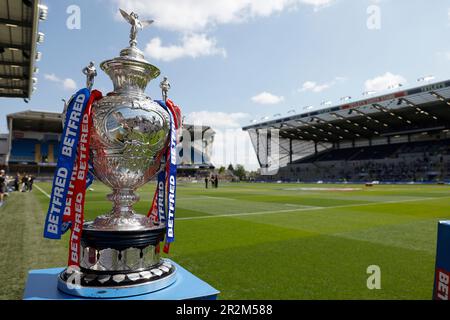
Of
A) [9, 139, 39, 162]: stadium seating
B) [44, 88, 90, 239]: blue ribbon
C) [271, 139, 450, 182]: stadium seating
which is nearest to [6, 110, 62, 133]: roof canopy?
[9, 139, 39, 162]: stadium seating

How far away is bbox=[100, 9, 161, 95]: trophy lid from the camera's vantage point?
2115 millimetres

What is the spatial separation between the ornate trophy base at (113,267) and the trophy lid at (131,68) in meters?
1.00

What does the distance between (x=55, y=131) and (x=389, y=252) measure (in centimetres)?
7017

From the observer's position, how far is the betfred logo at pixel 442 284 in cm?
208

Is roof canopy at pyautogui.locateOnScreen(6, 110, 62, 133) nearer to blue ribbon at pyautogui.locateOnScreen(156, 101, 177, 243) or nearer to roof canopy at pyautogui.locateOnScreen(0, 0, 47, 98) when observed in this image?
roof canopy at pyautogui.locateOnScreen(0, 0, 47, 98)

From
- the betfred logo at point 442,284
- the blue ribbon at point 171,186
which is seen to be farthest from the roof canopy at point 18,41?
the betfred logo at point 442,284

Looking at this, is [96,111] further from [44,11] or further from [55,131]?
[55,131]

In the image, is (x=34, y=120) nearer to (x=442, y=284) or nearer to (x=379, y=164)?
(x=442, y=284)

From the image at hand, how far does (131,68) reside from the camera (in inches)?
84.2

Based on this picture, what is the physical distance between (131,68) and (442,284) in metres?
2.71

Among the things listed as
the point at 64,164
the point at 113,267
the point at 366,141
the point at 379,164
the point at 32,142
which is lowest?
the point at 113,267

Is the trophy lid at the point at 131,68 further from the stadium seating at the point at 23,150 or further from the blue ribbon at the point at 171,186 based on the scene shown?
the stadium seating at the point at 23,150

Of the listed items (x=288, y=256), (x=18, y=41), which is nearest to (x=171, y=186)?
(x=288, y=256)
